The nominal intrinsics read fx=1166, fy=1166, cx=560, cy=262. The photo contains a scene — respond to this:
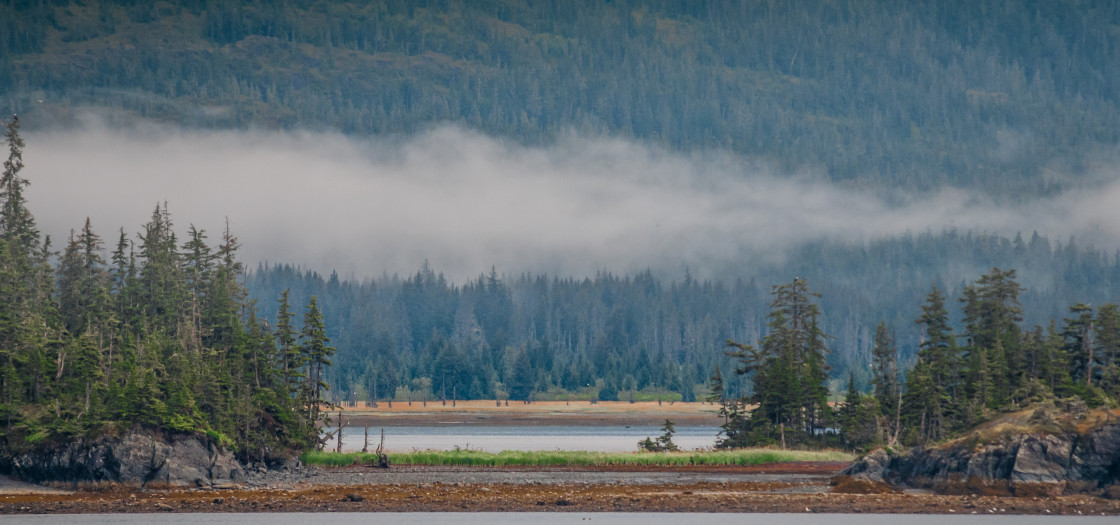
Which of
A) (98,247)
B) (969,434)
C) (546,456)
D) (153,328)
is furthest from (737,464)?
(98,247)

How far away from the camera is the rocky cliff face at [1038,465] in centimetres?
7194

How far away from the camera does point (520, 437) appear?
15212 cm

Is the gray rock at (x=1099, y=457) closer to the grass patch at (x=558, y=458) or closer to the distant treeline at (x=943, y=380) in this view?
the distant treeline at (x=943, y=380)

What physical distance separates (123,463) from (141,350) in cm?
1069

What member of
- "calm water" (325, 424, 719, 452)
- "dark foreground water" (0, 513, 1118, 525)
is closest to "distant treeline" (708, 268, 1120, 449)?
"dark foreground water" (0, 513, 1118, 525)

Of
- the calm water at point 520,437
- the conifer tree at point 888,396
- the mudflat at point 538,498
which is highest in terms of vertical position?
the conifer tree at point 888,396

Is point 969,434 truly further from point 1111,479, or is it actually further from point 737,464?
point 737,464

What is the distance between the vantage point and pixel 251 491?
77.9 meters

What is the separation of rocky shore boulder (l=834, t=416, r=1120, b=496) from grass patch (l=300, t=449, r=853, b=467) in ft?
64.9

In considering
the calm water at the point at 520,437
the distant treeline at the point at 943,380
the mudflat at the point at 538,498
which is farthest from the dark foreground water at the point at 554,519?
the calm water at the point at 520,437

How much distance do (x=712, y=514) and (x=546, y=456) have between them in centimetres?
2876

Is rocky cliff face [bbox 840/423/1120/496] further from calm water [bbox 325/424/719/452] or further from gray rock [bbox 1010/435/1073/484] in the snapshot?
calm water [bbox 325/424/719/452]

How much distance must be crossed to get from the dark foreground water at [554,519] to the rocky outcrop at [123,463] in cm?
1124

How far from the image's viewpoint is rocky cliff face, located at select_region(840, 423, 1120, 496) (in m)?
71.9
